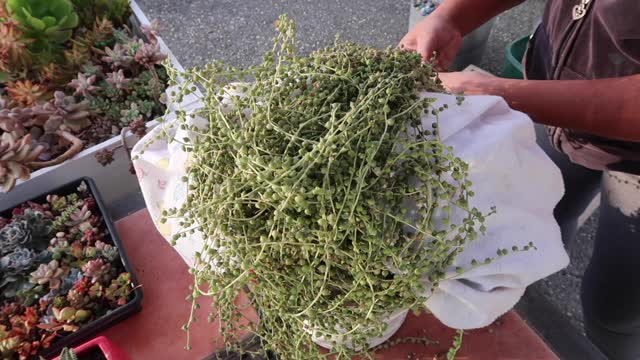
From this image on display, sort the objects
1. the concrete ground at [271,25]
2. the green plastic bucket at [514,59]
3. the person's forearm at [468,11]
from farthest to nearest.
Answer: the concrete ground at [271,25] < the green plastic bucket at [514,59] < the person's forearm at [468,11]

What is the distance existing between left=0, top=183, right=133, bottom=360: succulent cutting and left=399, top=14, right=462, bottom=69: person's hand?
687mm

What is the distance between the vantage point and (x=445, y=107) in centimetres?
58

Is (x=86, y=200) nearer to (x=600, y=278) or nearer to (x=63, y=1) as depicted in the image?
(x=63, y=1)

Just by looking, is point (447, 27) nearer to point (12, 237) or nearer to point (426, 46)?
point (426, 46)

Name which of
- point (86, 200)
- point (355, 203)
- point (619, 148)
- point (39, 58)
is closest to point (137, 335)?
point (86, 200)

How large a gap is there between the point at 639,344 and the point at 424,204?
1087mm

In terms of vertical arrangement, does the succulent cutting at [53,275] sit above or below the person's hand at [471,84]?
below

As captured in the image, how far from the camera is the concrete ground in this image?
233 cm

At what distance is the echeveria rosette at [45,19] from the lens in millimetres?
1199

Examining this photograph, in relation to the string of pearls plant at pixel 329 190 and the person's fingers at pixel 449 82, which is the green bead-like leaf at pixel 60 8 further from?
the person's fingers at pixel 449 82

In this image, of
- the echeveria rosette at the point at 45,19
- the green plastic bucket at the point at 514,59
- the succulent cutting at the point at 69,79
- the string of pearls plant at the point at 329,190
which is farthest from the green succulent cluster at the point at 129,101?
the green plastic bucket at the point at 514,59

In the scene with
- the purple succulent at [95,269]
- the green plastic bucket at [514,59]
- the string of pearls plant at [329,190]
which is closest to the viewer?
the string of pearls plant at [329,190]

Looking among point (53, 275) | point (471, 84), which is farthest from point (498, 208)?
point (53, 275)

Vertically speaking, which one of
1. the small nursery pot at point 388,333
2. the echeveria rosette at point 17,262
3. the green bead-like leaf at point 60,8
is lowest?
the small nursery pot at point 388,333
